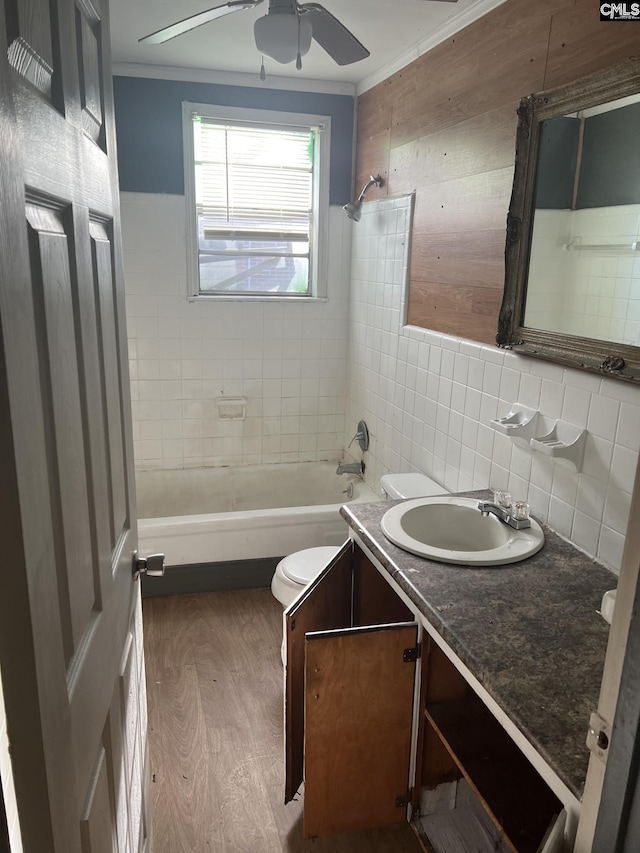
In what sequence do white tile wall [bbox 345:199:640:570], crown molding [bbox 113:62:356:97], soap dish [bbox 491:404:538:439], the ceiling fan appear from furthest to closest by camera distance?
crown molding [bbox 113:62:356:97]
the ceiling fan
soap dish [bbox 491:404:538:439]
white tile wall [bbox 345:199:640:570]

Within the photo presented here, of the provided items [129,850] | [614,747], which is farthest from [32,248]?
[129,850]

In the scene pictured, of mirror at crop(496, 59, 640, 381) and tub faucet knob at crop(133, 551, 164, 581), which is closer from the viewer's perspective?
tub faucet knob at crop(133, 551, 164, 581)

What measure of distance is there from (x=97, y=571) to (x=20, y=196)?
589 mm

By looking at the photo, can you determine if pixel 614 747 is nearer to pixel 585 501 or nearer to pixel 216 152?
pixel 585 501

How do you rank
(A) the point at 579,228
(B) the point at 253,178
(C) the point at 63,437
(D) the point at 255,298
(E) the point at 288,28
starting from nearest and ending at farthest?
(C) the point at 63,437, (A) the point at 579,228, (E) the point at 288,28, (B) the point at 253,178, (D) the point at 255,298

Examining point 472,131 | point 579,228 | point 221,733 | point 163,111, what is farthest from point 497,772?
point 163,111

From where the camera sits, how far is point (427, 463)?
2.74 metres

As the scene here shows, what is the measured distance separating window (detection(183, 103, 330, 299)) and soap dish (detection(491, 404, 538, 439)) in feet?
6.49

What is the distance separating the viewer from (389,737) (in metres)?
1.69

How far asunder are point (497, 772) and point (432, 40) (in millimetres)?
2653

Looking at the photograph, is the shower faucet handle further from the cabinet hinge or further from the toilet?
the cabinet hinge

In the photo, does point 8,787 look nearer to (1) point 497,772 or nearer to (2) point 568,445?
(1) point 497,772

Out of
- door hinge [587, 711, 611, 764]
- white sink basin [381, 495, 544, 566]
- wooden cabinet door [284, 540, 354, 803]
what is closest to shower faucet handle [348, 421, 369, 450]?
white sink basin [381, 495, 544, 566]

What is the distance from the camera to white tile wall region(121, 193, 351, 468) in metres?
3.43
